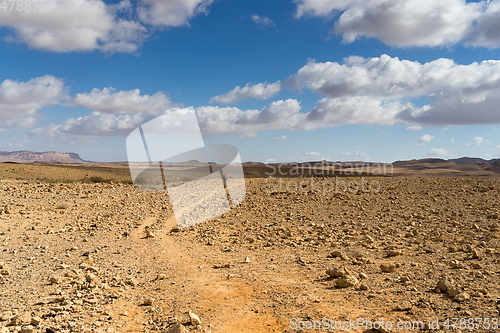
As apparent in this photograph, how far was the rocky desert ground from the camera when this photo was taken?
14.2ft

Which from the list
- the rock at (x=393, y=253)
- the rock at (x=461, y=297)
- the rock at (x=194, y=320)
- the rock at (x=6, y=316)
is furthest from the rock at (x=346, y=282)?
the rock at (x=6, y=316)

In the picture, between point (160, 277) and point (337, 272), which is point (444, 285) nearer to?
point (337, 272)

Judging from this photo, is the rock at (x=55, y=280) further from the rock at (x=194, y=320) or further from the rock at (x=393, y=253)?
the rock at (x=393, y=253)

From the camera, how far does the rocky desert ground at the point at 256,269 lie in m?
4.34

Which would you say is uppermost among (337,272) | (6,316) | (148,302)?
(6,316)

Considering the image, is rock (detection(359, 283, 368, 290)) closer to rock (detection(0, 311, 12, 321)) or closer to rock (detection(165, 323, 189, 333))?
rock (detection(165, 323, 189, 333))

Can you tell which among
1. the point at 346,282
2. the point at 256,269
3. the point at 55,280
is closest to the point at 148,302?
the point at 55,280

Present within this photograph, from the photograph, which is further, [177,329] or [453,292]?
[453,292]

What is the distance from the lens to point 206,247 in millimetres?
9219

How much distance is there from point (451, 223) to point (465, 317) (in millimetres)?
7493

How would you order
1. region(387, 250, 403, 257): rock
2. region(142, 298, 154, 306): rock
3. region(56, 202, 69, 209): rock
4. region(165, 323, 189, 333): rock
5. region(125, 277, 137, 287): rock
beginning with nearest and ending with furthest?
region(165, 323, 189, 333): rock
region(142, 298, 154, 306): rock
region(125, 277, 137, 287): rock
region(387, 250, 403, 257): rock
region(56, 202, 69, 209): rock

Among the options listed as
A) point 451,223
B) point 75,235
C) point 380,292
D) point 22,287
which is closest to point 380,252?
point 380,292

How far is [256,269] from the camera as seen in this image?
22.6ft

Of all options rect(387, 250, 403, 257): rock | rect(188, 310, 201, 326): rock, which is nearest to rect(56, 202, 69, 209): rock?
rect(188, 310, 201, 326): rock
